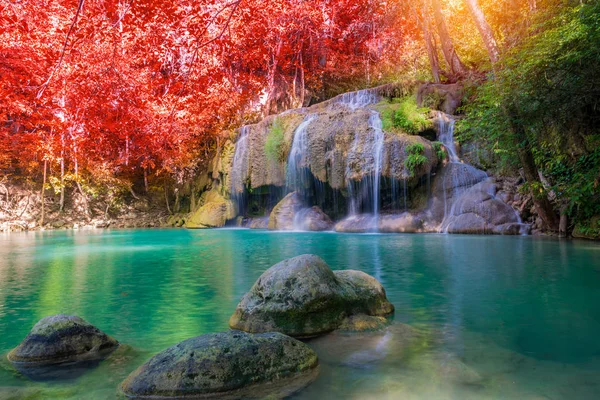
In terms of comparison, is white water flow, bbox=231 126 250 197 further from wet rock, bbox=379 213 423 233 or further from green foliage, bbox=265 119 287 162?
wet rock, bbox=379 213 423 233

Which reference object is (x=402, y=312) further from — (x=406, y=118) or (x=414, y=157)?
(x=406, y=118)

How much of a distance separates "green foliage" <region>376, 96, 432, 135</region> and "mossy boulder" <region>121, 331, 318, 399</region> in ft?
42.7

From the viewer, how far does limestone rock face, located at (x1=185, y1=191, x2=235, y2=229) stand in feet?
63.2

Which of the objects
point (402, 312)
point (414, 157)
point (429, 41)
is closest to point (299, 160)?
point (414, 157)

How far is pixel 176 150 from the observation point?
20.9 m

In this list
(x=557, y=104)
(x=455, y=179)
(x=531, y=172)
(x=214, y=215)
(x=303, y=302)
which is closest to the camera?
(x=303, y=302)

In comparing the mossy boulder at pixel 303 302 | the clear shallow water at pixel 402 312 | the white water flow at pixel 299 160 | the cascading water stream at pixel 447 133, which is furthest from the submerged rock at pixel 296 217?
the mossy boulder at pixel 303 302

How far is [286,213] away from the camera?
16016 mm

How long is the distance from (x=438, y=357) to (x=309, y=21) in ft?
66.8

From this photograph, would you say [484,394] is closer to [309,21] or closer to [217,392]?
[217,392]

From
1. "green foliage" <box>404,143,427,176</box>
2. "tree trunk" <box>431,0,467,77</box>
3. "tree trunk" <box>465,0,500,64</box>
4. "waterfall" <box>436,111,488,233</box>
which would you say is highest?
"tree trunk" <box>431,0,467,77</box>

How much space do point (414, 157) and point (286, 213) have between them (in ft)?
17.0

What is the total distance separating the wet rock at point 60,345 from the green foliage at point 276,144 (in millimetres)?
14336

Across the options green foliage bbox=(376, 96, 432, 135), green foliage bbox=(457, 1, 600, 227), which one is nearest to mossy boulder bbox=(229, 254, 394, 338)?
green foliage bbox=(457, 1, 600, 227)
